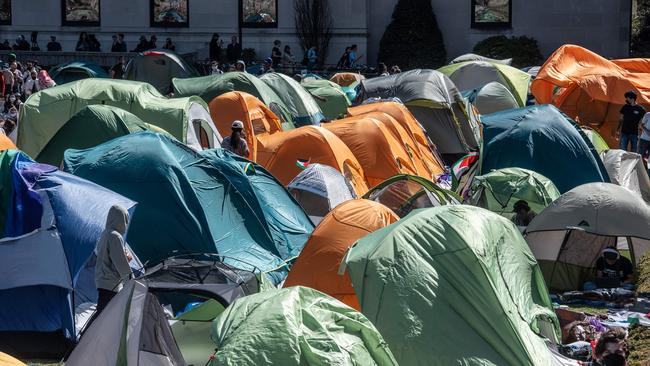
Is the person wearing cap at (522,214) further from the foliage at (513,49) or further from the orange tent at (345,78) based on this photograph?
the foliage at (513,49)

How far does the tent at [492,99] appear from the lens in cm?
2509

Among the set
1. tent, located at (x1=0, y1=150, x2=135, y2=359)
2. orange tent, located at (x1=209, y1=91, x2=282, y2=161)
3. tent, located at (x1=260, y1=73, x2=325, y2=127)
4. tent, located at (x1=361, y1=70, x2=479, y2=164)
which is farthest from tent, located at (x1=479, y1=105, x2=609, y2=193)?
tent, located at (x1=0, y1=150, x2=135, y2=359)

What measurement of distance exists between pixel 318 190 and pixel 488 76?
1288 centimetres

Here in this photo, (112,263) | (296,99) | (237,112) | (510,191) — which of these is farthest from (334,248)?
(296,99)

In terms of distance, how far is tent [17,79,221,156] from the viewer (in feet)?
62.2

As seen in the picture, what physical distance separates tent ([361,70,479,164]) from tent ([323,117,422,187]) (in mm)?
4656

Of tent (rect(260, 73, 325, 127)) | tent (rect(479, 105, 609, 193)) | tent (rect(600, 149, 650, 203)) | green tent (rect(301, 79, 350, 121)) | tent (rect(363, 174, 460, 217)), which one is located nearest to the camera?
tent (rect(363, 174, 460, 217))

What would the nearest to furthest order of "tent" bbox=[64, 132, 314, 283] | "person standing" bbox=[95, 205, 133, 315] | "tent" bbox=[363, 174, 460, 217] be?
"person standing" bbox=[95, 205, 133, 315] < "tent" bbox=[64, 132, 314, 283] < "tent" bbox=[363, 174, 460, 217]

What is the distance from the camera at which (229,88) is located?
23031mm

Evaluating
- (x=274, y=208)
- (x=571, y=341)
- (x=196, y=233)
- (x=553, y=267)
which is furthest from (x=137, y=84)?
(x=571, y=341)

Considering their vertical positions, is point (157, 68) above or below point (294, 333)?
above

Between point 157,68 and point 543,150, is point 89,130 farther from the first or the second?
point 157,68

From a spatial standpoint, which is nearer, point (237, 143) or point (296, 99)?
point (237, 143)

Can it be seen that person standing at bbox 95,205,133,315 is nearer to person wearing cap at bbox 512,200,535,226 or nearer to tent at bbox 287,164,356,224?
tent at bbox 287,164,356,224
